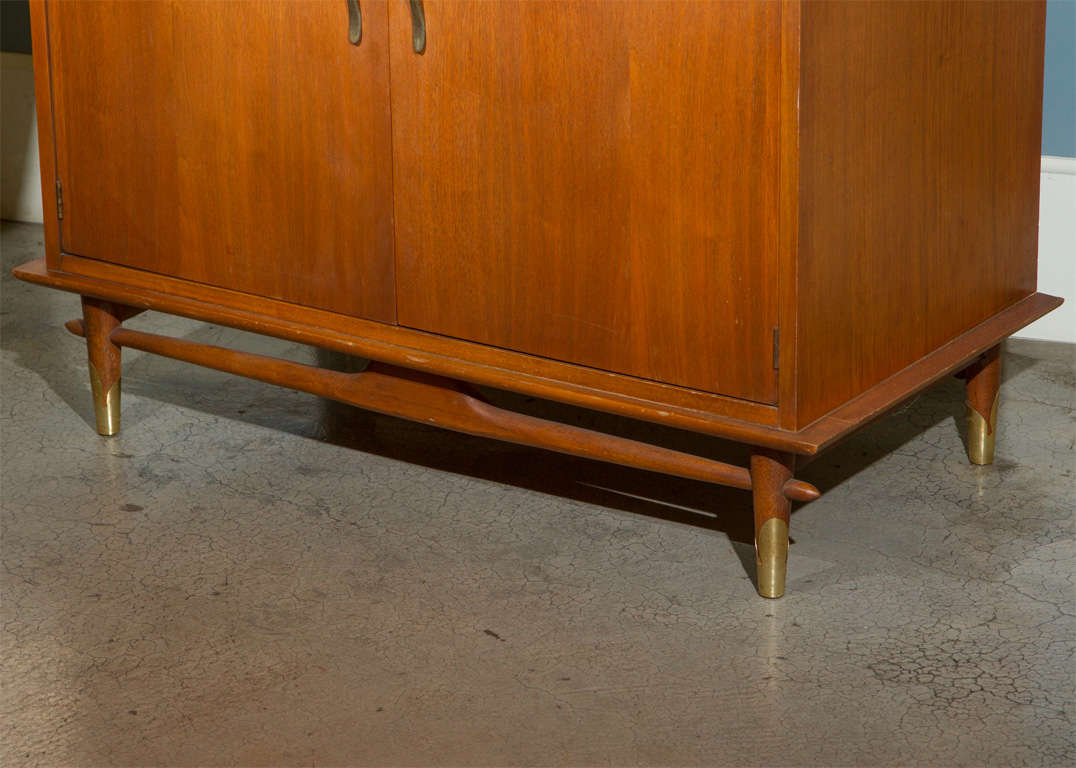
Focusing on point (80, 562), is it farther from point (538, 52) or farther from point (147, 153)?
point (538, 52)

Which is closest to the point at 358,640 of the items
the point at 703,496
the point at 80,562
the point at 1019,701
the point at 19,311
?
the point at 80,562

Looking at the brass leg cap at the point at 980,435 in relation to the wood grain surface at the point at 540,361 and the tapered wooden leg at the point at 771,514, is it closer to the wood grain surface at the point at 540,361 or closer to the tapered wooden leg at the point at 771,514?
the wood grain surface at the point at 540,361

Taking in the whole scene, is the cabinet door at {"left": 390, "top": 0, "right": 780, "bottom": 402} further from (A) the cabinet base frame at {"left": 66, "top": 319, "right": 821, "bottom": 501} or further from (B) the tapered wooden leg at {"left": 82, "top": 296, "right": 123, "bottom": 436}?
(B) the tapered wooden leg at {"left": 82, "top": 296, "right": 123, "bottom": 436}

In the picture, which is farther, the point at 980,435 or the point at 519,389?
the point at 980,435

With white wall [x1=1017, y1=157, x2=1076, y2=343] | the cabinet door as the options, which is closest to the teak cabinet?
the cabinet door

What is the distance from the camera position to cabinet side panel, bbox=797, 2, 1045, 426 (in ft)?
6.75

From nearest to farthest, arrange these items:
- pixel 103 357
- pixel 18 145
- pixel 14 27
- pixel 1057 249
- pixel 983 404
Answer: pixel 983 404 < pixel 103 357 < pixel 1057 249 < pixel 14 27 < pixel 18 145

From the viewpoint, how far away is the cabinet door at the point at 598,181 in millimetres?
2053

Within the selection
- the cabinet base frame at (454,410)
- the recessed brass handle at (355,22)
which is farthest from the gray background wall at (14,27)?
the recessed brass handle at (355,22)

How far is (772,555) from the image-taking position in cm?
229

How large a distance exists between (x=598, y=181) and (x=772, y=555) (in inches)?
23.9

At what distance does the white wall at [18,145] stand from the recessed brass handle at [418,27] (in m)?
2.59

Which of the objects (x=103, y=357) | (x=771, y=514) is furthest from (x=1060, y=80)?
(x=103, y=357)

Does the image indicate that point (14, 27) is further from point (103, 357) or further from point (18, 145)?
point (103, 357)
